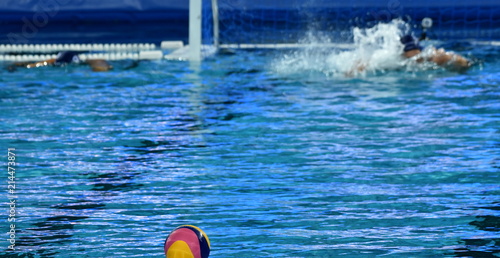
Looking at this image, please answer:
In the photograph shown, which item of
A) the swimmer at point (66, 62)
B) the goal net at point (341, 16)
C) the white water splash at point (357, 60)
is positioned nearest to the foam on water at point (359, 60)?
the white water splash at point (357, 60)

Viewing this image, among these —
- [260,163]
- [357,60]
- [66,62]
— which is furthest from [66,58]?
[260,163]

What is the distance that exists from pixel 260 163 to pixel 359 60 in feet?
10.4

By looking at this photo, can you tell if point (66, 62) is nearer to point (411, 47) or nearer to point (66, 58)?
point (66, 58)

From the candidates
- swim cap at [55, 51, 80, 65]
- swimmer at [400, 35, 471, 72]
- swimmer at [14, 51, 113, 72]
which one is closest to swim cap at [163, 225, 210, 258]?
swimmer at [400, 35, 471, 72]

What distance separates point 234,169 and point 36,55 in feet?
16.9

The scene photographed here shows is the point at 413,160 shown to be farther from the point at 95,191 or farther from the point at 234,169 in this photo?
the point at 95,191

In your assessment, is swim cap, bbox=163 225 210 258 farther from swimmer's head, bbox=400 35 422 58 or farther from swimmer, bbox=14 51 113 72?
swimmer, bbox=14 51 113 72

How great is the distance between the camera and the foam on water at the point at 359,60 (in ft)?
22.9

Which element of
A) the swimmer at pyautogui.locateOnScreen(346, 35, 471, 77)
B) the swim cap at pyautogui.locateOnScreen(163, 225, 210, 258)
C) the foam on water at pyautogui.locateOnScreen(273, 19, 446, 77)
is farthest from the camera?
the foam on water at pyautogui.locateOnScreen(273, 19, 446, 77)

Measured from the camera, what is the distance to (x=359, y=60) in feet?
23.0

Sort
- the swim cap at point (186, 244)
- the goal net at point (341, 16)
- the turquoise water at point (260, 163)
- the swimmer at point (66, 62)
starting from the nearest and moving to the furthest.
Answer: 1. the swim cap at point (186, 244)
2. the turquoise water at point (260, 163)
3. the swimmer at point (66, 62)
4. the goal net at point (341, 16)

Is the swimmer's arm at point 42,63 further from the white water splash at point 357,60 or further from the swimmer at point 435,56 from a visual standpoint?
the swimmer at point 435,56

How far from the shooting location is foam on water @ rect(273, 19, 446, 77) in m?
6.98

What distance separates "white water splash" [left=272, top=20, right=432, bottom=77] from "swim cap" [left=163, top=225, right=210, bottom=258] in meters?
4.63
